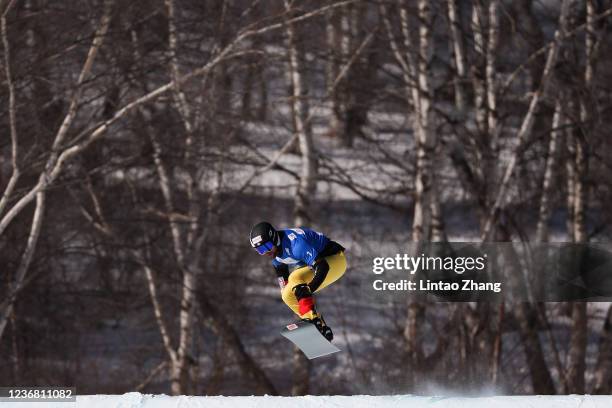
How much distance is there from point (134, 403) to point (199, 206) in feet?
26.6

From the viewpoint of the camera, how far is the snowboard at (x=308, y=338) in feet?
25.0

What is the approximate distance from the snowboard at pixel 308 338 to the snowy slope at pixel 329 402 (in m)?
0.89

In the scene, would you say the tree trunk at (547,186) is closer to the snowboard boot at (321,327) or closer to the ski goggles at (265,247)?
the snowboard boot at (321,327)

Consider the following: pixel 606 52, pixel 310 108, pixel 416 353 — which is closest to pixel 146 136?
pixel 310 108

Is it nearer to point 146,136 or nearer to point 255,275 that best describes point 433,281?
point 146,136

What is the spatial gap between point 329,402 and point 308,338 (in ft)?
3.68

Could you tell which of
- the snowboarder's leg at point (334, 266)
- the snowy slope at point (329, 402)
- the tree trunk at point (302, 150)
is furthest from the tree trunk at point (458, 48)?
the snowboarder's leg at point (334, 266)

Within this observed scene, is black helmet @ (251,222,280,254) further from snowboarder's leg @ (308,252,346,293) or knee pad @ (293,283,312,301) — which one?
snowboarder's leg @ (308,252,346,293)

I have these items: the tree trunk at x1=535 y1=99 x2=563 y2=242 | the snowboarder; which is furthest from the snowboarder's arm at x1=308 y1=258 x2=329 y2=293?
the tree trunk at x1=535 y1=99 x2=563 y2=242

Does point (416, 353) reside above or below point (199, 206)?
below

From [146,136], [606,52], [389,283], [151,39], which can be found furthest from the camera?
[606,52]

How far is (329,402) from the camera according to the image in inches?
342

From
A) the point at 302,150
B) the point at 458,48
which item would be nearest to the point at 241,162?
the point at 302,150

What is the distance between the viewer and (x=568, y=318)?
19.6 meters
